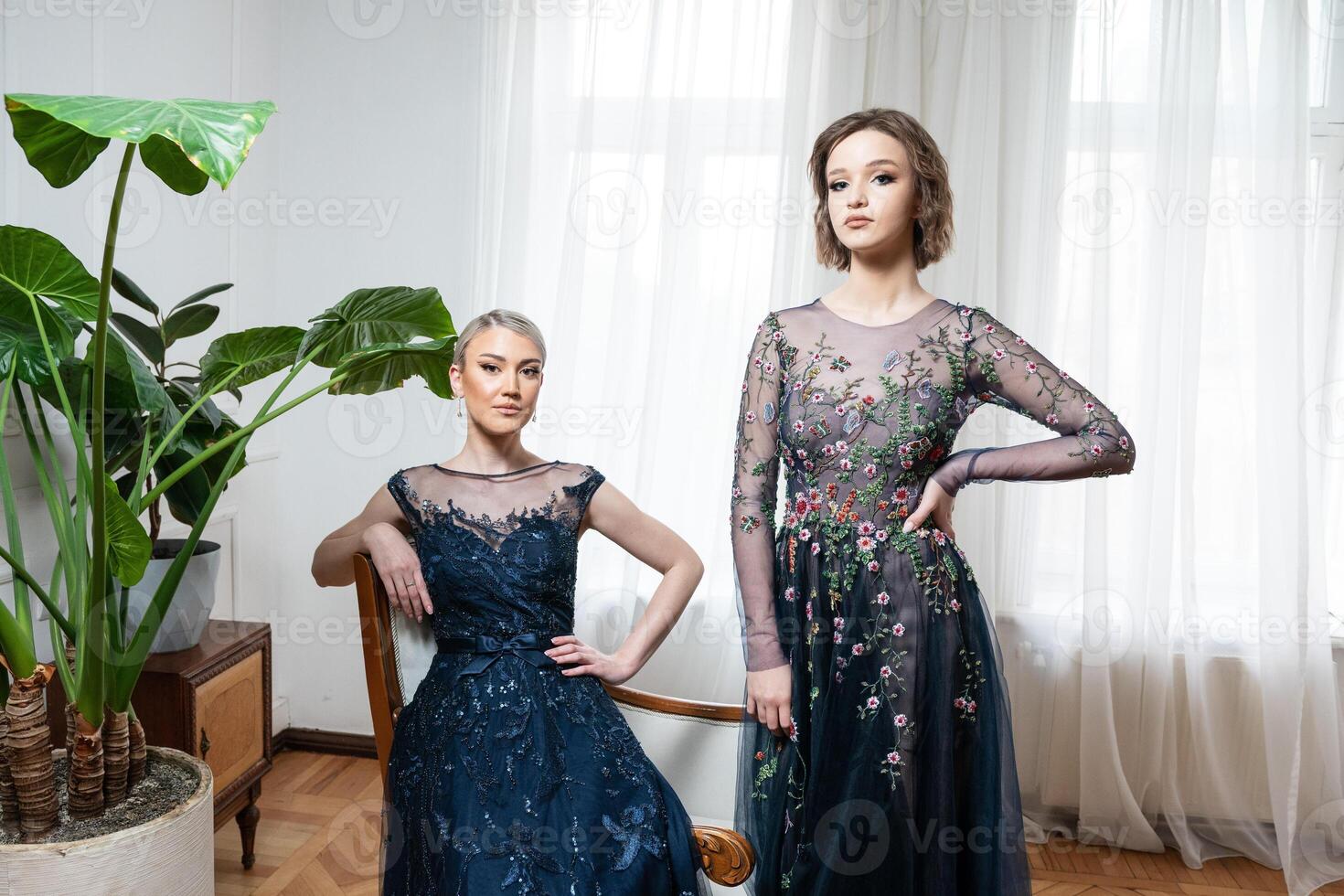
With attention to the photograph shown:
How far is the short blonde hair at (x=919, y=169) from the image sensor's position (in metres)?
1.62

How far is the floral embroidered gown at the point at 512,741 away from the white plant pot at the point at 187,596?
0.71m

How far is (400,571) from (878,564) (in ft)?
2.49

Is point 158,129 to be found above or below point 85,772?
above

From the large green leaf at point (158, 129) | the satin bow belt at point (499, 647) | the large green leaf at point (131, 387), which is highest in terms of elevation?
the large green leaf at point (158, 129)

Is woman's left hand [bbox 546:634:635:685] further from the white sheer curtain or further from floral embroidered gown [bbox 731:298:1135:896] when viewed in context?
the white sheer curtain

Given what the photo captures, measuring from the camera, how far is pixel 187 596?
2.24 m

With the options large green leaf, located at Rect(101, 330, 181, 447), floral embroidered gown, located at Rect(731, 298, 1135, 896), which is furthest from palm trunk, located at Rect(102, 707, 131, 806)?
floral embroidered gown, located at Rect(731, 298, 1135, 896)

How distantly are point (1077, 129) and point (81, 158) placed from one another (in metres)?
2.34

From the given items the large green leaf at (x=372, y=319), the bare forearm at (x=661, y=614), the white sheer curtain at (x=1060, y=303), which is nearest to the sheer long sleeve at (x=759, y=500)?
the bare forearm at (x=661, y=614)

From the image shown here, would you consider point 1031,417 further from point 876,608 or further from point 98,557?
point 98,557

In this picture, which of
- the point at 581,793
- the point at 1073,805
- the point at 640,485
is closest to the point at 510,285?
the point at 640,485

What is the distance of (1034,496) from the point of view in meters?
2.82

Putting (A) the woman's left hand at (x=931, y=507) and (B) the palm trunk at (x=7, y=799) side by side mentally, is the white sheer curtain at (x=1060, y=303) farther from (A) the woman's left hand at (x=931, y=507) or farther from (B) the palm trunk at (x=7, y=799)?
(B) the palm trunk at (x=7, y=799)

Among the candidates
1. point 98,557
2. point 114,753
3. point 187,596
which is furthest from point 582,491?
point 187,596
